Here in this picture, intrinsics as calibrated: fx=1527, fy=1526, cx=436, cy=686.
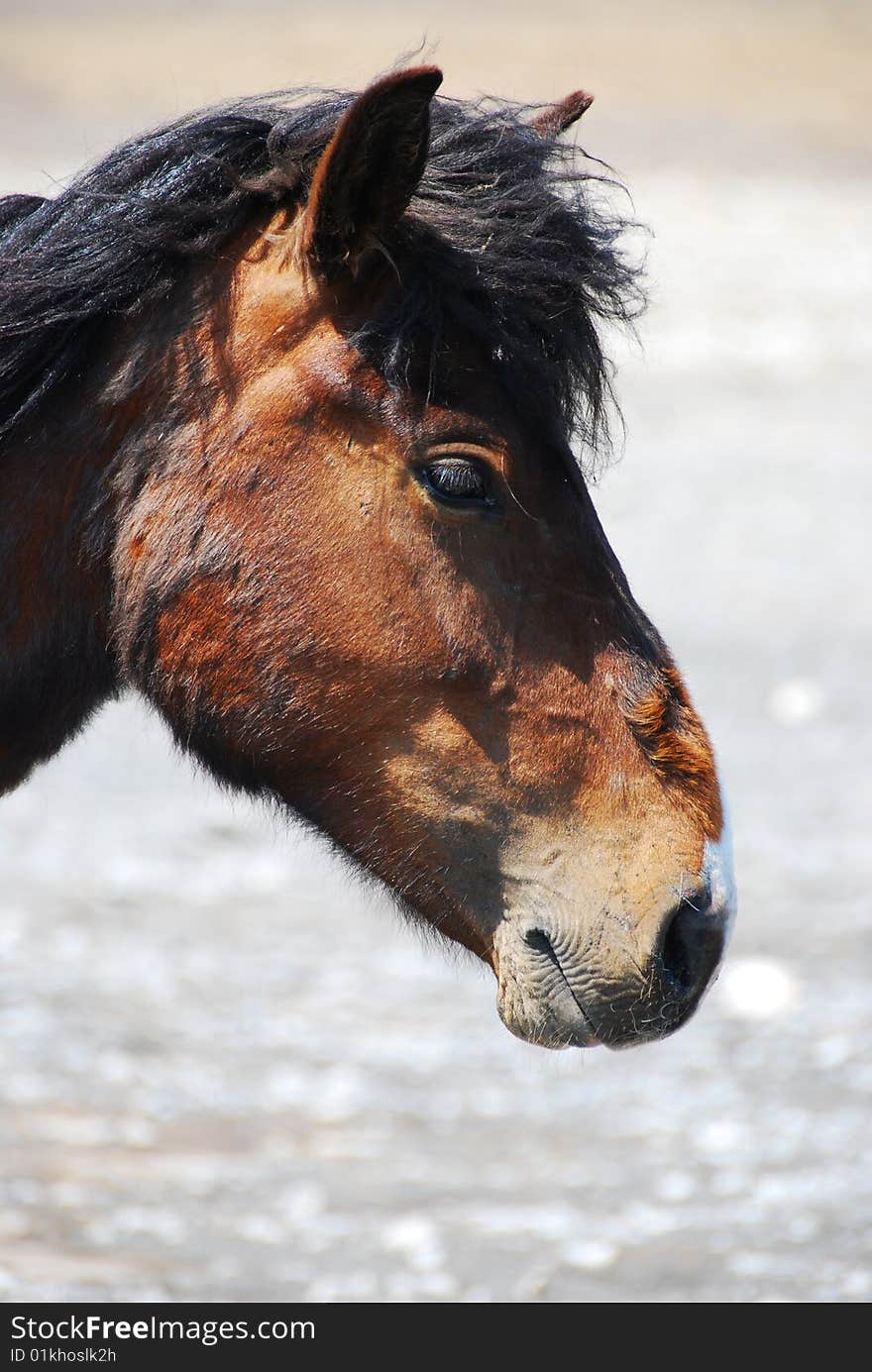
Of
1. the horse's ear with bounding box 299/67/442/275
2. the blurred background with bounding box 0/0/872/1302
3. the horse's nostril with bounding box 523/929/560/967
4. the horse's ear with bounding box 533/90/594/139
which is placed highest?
the horse's ear with bounding box 299/67/442/275

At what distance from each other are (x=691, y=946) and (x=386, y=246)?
1145 millimetres

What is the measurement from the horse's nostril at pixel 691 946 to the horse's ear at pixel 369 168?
3.59 ft

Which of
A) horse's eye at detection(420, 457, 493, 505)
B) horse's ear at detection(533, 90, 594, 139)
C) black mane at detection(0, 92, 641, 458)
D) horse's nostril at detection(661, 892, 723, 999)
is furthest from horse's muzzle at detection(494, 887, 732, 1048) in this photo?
horse's ear at detection(533, 90, 594, 139)

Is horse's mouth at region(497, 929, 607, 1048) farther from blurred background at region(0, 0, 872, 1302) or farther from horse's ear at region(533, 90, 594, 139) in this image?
horse's ear at region(533, 90, 594, 139)

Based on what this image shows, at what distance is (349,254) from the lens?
7.54ft

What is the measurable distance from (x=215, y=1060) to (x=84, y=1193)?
874 mm

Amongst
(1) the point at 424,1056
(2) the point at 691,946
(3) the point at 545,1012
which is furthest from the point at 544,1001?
(1) the point at 424,1056

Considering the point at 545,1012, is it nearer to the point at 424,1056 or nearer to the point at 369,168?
the point at 369,168

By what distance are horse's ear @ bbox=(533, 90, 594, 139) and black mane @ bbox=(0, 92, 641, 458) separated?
218 mm

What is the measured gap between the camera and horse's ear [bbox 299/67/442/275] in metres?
2.11

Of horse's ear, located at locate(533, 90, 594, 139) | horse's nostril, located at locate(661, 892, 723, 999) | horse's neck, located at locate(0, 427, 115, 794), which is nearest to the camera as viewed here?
horse's nostril, located at locate(661, 892, 723, 999)

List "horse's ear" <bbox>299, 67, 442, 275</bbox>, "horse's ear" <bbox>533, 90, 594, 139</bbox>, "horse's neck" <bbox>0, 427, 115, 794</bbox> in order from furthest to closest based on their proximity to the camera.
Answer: "horse's ear" <bbox>533, 90, 594, 139</bbox> < "horse's neck" <bbox>0, 427, 115, 794</bbox> < "horse's ear" <bbox>299, 67, 442, 275</bbox>
